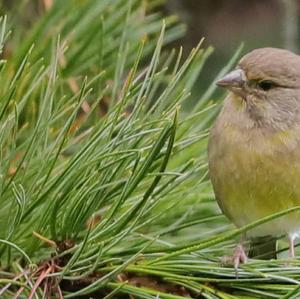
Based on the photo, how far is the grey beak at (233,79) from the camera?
5.96 feet

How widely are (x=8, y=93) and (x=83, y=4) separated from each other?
608 millimetres

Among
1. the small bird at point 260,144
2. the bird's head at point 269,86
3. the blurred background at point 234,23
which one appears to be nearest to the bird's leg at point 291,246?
the small bird at point 260,144

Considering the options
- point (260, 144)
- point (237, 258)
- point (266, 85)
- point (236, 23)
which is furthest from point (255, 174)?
point (236, 23)

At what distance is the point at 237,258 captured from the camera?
154 cm

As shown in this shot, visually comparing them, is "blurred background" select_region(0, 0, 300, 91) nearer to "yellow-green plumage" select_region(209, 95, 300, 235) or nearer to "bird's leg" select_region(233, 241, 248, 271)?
"yellow-green plumage" select_region(209, 95, 300, 235)

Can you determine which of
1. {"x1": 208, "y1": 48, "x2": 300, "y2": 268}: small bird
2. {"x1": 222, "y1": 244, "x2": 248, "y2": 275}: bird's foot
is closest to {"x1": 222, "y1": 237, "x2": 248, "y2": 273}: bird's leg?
{"x1": 222, "y1": 244, "x2": 248, "y2": 275}: bird's foot

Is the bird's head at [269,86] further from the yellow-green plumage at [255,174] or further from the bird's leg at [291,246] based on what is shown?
the bird's leg at [291,246]

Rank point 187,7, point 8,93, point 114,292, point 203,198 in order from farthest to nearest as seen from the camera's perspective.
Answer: point 187,7, point 203,198, point 8,93, point 114,292

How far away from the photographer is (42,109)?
1.53m

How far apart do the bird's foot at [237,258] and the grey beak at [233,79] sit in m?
0.29

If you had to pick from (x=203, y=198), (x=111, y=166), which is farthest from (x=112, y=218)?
(x=203, y=198)

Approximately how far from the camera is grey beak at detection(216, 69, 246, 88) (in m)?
1.82

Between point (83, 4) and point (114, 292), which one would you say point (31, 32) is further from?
point (114, 292)

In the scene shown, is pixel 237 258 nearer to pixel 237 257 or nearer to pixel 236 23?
pixel 237 257
